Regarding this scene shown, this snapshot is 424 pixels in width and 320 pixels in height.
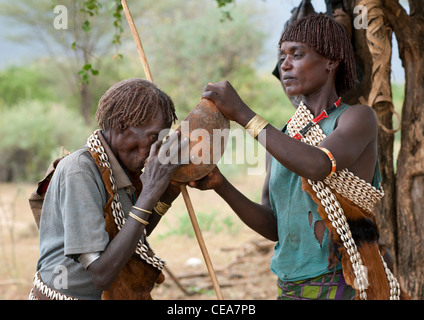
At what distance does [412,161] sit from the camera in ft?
12.3

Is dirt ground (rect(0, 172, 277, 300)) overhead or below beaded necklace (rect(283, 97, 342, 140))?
below

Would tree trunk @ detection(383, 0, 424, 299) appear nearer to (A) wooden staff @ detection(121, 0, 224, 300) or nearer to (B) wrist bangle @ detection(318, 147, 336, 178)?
(B) wrist bangle @ detection(318, 147, 336, 178)

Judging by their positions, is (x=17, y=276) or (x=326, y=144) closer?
(x=326, y=144)

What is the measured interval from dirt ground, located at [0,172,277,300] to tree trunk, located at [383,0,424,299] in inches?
83.6

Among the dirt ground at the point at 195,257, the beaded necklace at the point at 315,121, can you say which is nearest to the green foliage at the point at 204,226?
the dirt ground at the point at 195,257

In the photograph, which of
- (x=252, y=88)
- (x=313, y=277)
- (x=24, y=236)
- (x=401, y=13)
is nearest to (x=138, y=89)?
(x=313, y=277)

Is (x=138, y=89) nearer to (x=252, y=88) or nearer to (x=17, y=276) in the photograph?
(x=17, y=276)

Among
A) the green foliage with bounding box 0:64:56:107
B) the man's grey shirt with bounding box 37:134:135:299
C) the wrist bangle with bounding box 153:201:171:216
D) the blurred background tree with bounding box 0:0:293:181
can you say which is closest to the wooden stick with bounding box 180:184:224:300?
the wrist bangle with bounding box 153:201:171:216

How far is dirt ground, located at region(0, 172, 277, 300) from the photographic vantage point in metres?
5.90

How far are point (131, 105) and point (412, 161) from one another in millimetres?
2440

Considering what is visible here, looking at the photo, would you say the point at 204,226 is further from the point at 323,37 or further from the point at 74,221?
the point at 74,221

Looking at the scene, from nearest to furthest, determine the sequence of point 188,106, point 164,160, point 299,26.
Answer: point 164,160, point 299,26, point 188,106
